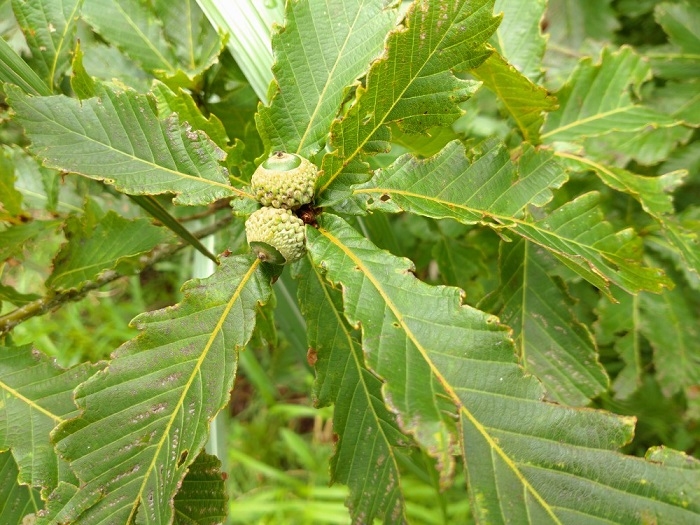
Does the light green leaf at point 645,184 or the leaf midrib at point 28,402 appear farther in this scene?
the light green leaf at point 645,184

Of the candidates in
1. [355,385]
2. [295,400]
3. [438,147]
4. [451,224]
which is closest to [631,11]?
[451,224]

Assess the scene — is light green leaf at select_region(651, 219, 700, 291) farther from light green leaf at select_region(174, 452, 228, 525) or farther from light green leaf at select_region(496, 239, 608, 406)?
light green leaf at select_region(174, 452, 228, 525)

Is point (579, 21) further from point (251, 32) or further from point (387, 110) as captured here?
point (387, 110)

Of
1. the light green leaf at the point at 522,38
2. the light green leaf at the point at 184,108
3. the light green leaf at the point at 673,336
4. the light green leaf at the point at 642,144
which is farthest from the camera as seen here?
the light green leaf at the point at 673,336

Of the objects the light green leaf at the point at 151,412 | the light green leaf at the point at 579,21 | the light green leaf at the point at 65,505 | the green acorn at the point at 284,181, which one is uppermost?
the light green leaf at the point at 579,21

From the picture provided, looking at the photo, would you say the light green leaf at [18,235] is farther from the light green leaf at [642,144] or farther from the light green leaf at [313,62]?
the light green leaf at [642,144]

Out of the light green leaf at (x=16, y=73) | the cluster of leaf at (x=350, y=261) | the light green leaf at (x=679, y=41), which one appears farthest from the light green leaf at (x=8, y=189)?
the light green leaf at (x=679, y=41)

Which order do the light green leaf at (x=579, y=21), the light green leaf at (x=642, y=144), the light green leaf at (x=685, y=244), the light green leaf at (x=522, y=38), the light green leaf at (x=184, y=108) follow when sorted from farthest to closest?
the light green leaf at (x=579, y=21) → the light green leaf at (x=642, y=144) → the light green leaf at (x=522, y=38) → the light green leaf at (x=685, y=244) → the light green leaf at (x=184, y=108)
